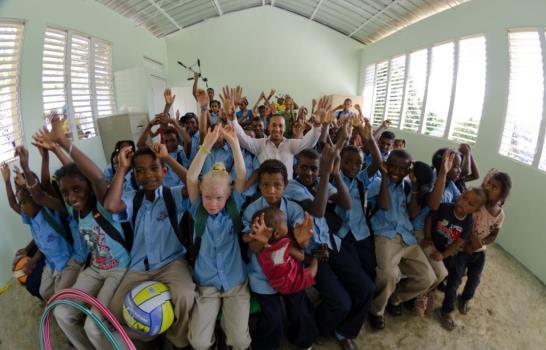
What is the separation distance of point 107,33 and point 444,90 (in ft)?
21.6

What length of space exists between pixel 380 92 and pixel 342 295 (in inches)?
295

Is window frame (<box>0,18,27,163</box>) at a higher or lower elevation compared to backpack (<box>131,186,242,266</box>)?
higher

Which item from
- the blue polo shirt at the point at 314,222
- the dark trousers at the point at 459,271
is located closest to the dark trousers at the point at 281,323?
the blue polo shirt at the point at 314,222

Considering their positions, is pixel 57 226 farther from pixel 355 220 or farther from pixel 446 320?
pixel 446 320

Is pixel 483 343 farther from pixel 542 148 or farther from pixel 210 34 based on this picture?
pixel 210 34

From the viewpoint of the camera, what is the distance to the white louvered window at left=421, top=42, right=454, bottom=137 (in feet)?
→ 15.9

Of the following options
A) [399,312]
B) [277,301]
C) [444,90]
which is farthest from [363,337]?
[444,90]

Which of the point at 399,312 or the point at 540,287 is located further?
the point at 540,287

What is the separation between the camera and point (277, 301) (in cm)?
148

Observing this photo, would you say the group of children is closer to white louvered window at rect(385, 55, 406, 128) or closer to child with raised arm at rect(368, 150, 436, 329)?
child with raised arm at rect(368, 150, 436, 329)

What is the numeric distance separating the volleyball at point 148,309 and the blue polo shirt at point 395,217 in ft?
4.94

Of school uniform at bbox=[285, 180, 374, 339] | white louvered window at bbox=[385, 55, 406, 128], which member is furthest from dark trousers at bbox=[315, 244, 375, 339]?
white louvered window at bbox=[385, 55, 406, 128]

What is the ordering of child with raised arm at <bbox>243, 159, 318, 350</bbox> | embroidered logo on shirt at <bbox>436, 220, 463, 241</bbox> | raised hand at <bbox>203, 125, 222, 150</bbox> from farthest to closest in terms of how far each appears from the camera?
embroidered logo on shirt at <bbox>436, 220, 463, 241</bbox> → raised hand at <bbox>203, 125, 222, 150</bbox> → child with raised arm at <bbox>243, 159, 318, 350</bbox>

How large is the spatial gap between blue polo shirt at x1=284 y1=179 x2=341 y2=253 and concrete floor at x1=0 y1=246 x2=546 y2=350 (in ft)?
2.13
